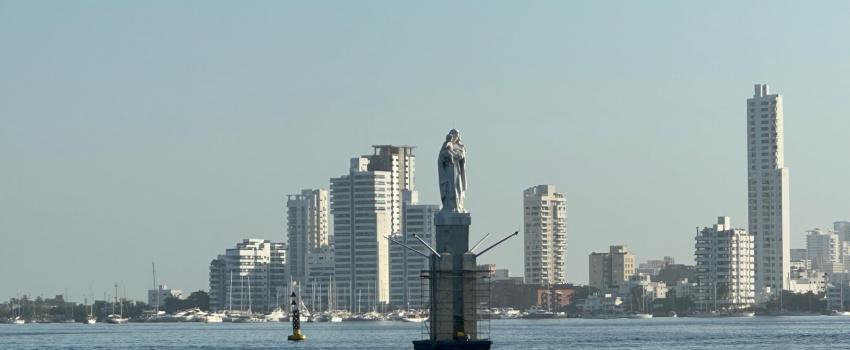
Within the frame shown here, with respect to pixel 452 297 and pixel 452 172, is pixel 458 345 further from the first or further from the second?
pixel 452 172

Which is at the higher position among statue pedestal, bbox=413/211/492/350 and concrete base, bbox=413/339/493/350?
statue pedestal, bbox=413/211/492/350

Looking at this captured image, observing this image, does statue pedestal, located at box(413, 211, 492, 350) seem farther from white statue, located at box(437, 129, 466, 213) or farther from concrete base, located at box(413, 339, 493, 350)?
white statue, located at box(437, 129, 466, 213)

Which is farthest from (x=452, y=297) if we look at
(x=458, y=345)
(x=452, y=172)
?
(x=452, y=172)

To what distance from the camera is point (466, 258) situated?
82188 millimetres

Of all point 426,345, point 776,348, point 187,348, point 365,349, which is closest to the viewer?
point 426,345

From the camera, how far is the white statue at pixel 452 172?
83.8 m

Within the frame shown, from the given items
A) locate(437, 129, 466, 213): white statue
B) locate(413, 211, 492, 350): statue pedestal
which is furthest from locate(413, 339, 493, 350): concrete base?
locate(437, 129, 466, 213): white statue

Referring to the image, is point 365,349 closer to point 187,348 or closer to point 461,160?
point 187,348

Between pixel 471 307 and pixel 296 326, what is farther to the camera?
pixel 296 326

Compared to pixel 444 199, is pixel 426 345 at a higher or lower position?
lower

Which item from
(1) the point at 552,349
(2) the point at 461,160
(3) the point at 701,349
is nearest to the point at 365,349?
(1) the point at 552,349

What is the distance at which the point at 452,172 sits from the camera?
8425 cm

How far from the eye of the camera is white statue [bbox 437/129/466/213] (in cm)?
8375

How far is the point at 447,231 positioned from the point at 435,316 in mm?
3565
